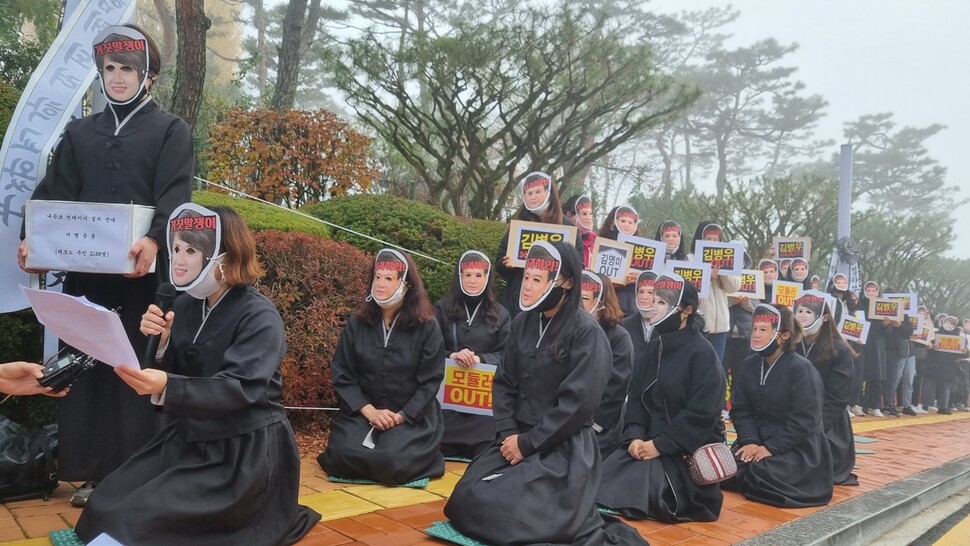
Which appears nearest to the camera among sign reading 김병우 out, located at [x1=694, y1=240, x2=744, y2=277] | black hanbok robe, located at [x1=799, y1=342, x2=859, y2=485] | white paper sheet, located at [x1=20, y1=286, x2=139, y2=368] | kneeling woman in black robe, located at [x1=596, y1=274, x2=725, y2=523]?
white paper sheet, located at [x1=20, y1=286, x2=139, y2=368]

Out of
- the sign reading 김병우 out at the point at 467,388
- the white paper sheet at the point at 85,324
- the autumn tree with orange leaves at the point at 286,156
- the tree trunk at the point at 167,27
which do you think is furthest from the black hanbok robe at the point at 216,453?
the tree trunk at the point at 167,27

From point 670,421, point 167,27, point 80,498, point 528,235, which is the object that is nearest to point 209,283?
point 80,498

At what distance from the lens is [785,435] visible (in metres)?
5.84

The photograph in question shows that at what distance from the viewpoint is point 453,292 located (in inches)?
261

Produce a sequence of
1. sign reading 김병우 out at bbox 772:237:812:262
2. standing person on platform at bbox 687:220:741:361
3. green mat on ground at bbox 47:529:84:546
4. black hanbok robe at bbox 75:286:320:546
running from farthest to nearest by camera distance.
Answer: sign reading 김병우 out at bbox 772:237:812:262, standing person on platform at bbox 687:220:741:361, green mat on ground at bbox 47:529:84:546, black hanbok robe at bbox 75:286:320:546

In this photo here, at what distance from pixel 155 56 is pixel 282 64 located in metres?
12.1

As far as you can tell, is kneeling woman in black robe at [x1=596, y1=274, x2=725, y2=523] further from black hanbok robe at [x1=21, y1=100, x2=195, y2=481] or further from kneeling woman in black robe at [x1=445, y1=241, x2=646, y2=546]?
black hanbok robe at [x1=21, y1=100, x2=195, y2=481]

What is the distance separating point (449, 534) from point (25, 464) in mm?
2430

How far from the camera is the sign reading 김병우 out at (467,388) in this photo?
620 cm

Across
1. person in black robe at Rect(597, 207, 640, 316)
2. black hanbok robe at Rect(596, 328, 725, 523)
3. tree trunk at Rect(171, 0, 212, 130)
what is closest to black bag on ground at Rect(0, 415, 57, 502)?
black hanbok robe at Rect(596, 328, 725, 523)

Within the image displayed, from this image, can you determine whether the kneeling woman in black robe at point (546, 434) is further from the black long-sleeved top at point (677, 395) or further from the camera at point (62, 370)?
the camera at point (62, 370)

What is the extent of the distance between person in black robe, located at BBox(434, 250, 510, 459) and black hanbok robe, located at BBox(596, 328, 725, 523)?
1467mm

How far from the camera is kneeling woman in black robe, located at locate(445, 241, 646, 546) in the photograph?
12.9ft

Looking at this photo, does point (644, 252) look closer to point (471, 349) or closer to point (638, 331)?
point (638, 331)
